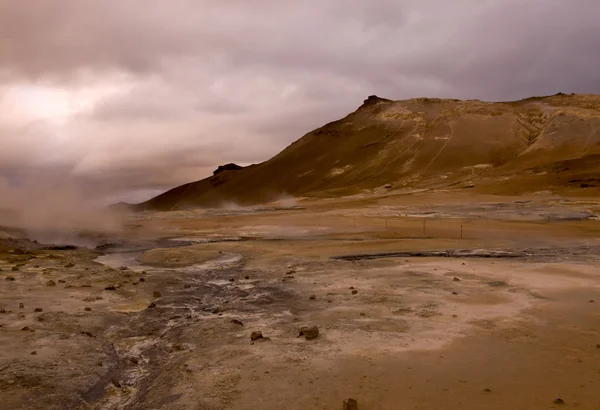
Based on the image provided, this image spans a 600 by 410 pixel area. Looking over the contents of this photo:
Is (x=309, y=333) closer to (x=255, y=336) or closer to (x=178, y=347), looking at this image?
(x=255, y=336)

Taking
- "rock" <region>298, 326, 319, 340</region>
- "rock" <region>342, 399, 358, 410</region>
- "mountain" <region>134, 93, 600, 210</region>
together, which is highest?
"mountain" <region>134, 93, 600, 210</region>

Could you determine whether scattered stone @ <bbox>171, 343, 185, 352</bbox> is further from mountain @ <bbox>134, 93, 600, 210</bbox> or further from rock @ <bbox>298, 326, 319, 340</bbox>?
mountain @ <bbox>134, 93, 600, 210</bbox>

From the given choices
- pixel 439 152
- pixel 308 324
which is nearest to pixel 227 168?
pixel 439 152

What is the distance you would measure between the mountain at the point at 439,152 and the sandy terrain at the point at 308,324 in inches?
1896

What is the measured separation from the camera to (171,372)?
7.79 meters

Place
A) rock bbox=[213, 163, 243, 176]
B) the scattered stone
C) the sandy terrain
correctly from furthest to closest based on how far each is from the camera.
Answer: rock bbox=[213, 163, 243, 176]
the scattered stone
the sandy terrain

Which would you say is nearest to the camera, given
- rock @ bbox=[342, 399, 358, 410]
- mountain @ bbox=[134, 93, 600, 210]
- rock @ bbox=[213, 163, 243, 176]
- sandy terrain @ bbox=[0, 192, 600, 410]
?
rock @ bbox=[342, 399, 358, 410]

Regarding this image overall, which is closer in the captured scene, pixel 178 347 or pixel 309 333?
pixel 178 347

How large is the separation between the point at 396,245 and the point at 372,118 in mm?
100871

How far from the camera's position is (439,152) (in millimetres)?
90562

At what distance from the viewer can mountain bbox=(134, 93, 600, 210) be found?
70.8m

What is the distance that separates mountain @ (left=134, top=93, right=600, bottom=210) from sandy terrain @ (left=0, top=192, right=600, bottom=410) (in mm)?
48150

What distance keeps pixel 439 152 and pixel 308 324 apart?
278 feet

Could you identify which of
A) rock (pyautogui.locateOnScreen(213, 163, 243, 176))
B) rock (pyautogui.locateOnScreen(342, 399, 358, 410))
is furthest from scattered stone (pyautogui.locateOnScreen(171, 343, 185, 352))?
rock (pyautogui.locateOnScreen(213, 163, 243, 176))
